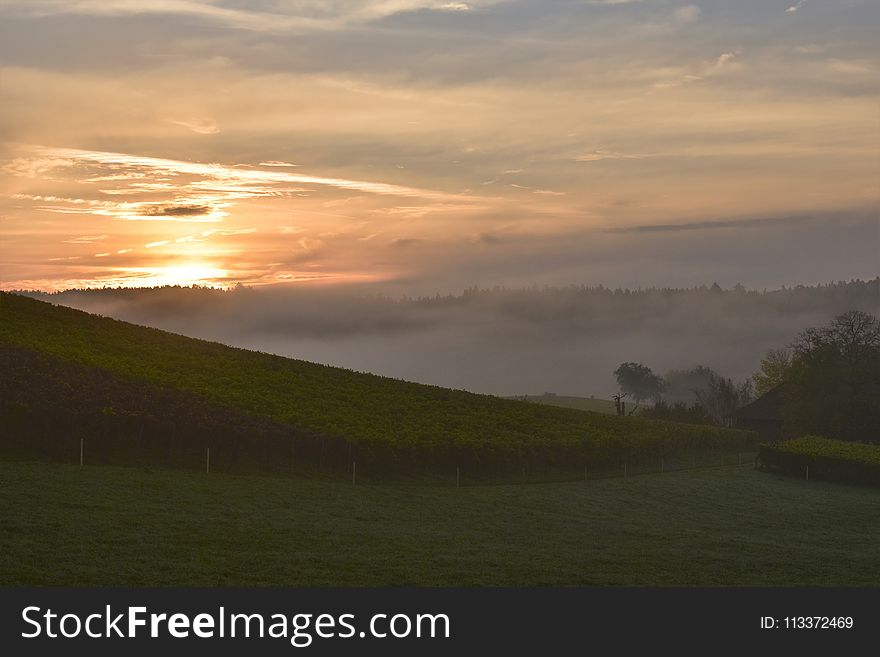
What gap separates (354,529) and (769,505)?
30.7 meters

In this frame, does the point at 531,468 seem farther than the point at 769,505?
Yes

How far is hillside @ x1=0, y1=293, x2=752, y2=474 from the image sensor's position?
52250 mm

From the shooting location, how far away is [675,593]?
27031 mm

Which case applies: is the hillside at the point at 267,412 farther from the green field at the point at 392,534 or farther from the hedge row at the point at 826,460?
the hedge row at the point at 826,460

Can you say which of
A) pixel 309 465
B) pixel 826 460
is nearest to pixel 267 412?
pixel 309 465

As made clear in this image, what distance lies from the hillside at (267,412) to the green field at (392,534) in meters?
3.83

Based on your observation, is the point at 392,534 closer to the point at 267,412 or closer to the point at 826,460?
the point at 267,412

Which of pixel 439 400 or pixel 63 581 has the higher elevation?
pixel 439 400

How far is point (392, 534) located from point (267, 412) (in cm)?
2512

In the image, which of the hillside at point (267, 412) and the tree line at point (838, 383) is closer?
the hillside at point (267, 412)

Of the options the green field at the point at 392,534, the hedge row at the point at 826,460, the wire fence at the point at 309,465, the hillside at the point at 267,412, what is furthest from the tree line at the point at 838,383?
the green field at the point at 392,534

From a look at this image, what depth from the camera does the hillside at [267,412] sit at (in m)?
52.2

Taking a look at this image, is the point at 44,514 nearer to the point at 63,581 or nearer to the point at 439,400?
the point at 63,581

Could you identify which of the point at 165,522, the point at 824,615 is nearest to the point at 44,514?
the point at 165,522
